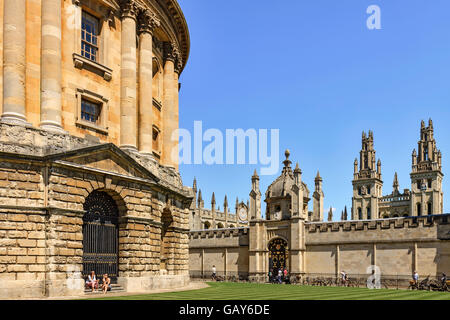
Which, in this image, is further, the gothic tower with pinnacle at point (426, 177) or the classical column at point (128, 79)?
the gothic tower with pinnacle at point (426, 177)

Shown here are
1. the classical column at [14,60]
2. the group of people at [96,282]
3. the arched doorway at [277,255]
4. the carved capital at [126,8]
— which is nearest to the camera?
the classical column at [14,60]

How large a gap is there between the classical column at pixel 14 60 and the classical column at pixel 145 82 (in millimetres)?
8198

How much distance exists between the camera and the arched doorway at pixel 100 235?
24828 millimetres

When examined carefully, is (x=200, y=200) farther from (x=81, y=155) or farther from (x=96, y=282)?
(x=81, y=155)

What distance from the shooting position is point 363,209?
116 m

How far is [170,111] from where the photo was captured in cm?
3619

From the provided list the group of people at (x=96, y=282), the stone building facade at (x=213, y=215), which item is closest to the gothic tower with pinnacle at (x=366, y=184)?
the stone building facade at (x=213, y=215)

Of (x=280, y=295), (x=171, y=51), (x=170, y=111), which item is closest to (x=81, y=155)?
(x=280, y=295)

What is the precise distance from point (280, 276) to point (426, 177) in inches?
3087

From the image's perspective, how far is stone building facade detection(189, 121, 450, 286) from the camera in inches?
1507

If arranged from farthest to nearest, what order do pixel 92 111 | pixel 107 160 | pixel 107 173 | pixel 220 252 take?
pixel 220 252 < pixel 92 111 < pixel 107 160 < pixel 107 173

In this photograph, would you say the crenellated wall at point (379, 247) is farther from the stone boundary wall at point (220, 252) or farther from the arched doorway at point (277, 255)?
the arched doorway at point (277, 255)
